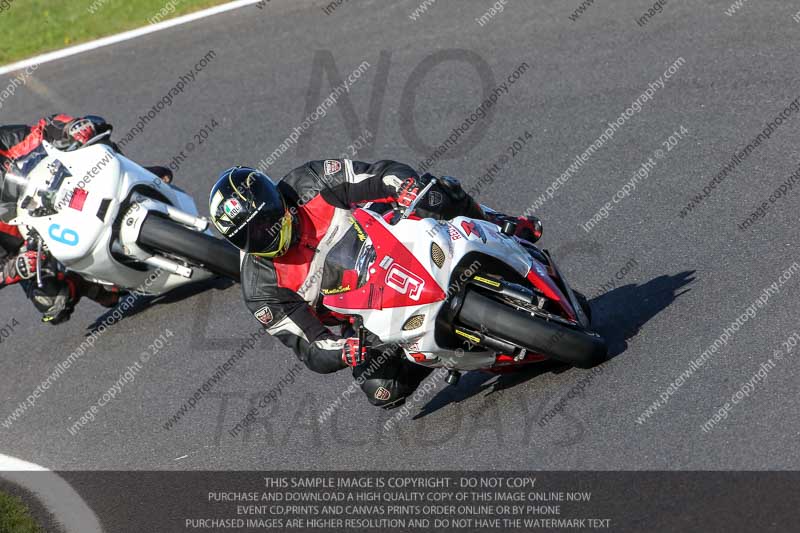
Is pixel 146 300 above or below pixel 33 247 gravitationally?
below

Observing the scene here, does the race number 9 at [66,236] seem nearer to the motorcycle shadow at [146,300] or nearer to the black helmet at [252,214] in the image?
the motorcycle shadow at [146,300]

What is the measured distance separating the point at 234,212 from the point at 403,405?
1967mm

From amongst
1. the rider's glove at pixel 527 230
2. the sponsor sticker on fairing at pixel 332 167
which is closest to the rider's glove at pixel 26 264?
the sponsor sticker on fairing at pixel 332 167

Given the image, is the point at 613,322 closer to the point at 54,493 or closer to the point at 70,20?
the point at 54,493

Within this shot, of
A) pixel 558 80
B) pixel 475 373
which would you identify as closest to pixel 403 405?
pixel 475 373

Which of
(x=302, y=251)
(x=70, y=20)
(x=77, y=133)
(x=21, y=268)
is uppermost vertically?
(x=302, y=251)

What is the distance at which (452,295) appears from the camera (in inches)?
233

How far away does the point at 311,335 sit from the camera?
648 centimetres

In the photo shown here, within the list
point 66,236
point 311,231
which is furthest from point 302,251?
point 66,236

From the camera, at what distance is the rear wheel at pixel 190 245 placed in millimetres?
8289

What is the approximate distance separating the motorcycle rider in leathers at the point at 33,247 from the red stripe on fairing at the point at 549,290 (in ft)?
13.0

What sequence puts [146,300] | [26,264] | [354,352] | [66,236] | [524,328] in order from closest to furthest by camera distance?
[524,328], [354,352], [66,236], [26,264], [146,300]

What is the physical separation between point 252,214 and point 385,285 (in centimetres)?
96

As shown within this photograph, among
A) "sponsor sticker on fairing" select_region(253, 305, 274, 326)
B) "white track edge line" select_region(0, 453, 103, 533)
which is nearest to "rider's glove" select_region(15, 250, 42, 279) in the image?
"white track edge line" select_region(0, 453, 103, 533)
